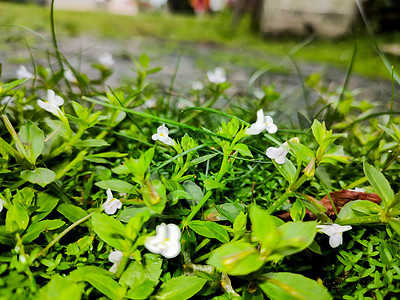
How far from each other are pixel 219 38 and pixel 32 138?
10.8 ft

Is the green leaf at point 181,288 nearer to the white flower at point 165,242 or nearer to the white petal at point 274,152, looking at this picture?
the white flower at point 165,242

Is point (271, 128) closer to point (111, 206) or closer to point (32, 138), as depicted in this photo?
point (111, 206)

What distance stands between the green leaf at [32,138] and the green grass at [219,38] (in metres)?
2.09

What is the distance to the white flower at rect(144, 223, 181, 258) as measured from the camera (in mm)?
591

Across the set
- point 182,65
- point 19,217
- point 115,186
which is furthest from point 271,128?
point 182,65

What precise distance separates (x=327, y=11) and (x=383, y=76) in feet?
4.61

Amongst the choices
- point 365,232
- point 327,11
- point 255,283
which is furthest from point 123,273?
point 327,11

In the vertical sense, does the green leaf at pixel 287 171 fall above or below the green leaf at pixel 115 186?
above

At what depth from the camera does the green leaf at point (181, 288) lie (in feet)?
2.02

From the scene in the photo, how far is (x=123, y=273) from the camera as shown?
25.6 inches

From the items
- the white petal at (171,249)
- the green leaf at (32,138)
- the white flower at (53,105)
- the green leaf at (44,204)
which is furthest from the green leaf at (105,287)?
the white flower at (53,105)

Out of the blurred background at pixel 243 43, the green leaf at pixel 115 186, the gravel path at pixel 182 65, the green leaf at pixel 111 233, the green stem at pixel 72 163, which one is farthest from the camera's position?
the blurred background at pixel 243 43

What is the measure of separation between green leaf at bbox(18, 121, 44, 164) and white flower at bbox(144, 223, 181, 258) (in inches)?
14.7

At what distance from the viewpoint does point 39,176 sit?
2.39ft
